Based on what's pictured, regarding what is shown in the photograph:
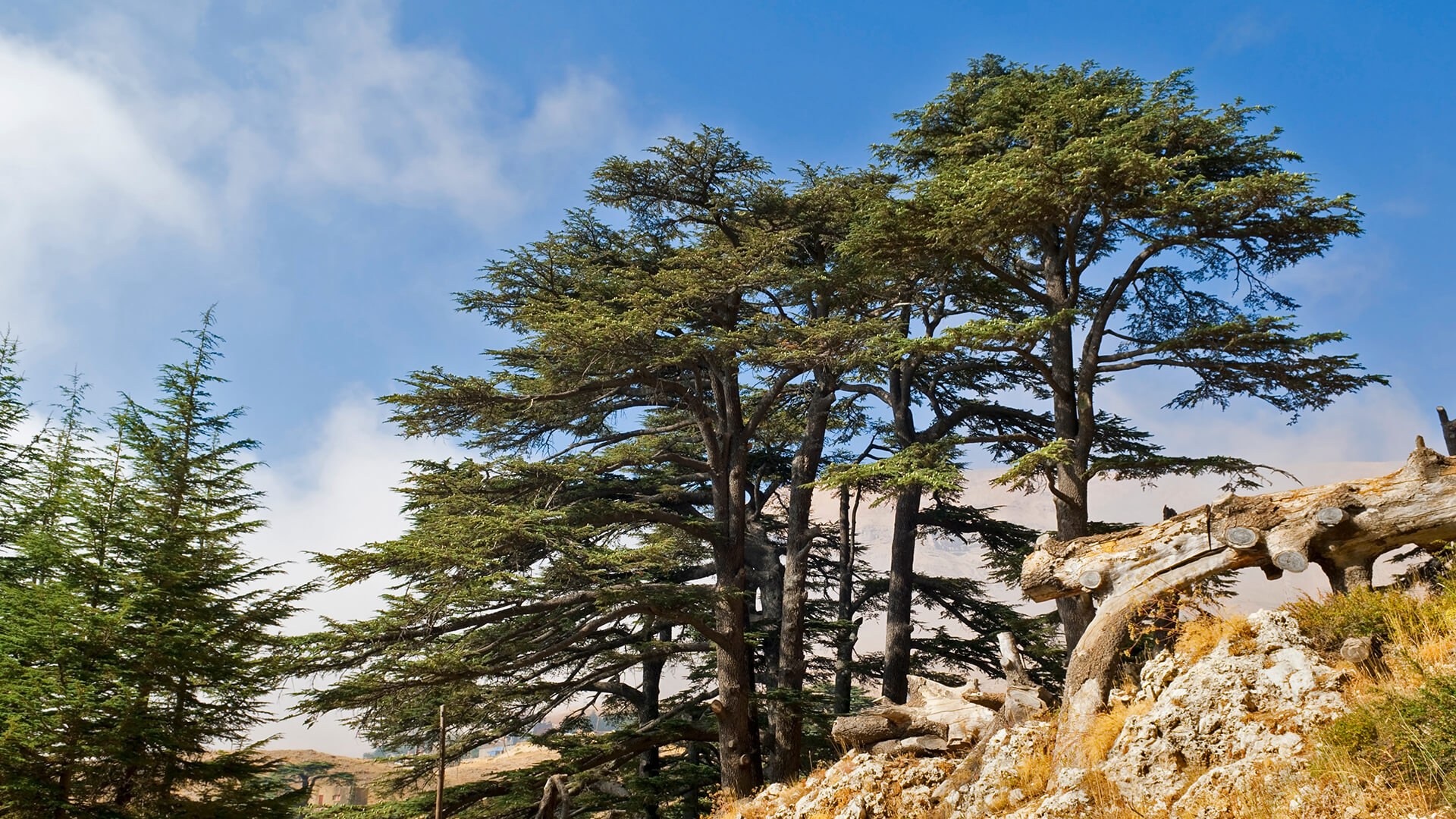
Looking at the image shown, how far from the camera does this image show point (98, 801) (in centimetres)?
1152

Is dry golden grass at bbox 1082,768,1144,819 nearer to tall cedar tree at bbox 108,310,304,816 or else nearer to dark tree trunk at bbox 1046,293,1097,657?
dark tree trunk at bbox 1046,293,1097,657

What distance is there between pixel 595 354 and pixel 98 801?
935cm

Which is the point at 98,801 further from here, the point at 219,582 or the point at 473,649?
the point at 473,649

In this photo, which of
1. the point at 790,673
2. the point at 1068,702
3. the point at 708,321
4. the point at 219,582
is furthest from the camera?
the point at 708,321

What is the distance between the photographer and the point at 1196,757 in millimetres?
6344

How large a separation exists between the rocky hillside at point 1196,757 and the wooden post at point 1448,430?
15.5ft

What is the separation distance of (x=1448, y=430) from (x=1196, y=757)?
22.8ft

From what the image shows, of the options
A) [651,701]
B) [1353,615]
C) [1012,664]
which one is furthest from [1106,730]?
[651,701]

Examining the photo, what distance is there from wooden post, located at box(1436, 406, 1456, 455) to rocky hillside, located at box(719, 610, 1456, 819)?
4735 mm

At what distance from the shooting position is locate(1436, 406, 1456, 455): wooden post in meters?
9.91

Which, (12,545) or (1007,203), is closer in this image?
(1007,203)

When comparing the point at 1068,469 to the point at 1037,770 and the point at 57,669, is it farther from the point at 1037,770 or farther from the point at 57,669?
the point at 57,669

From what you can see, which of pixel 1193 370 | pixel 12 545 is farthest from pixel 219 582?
pixel 1193 370

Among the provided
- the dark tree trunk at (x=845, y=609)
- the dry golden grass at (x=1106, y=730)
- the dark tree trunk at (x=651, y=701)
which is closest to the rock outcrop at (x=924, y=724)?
the dry golden grass at (x=1106, y=730)
